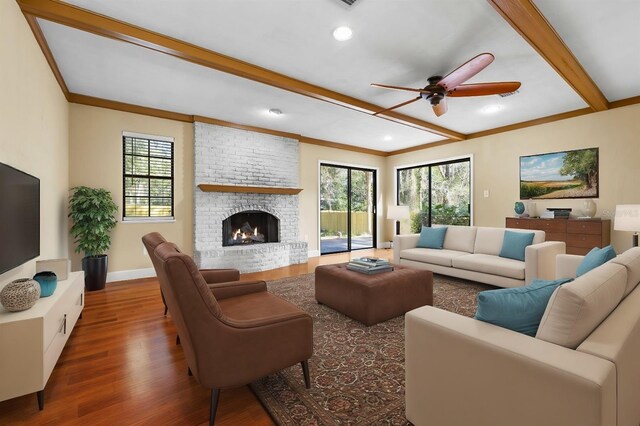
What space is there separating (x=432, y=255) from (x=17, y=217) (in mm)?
4568

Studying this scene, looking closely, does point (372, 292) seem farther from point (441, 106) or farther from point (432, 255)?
point (441, 106)

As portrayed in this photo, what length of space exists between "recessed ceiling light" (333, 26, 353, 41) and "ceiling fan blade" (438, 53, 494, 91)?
105 cm

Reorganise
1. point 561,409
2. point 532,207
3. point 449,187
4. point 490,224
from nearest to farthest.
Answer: point 561,409 < point 532,207 < point 490,224 < point 449,187

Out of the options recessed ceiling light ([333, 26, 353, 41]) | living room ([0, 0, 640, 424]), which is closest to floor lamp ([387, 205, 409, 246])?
living room ([0, 0, 640, 424])

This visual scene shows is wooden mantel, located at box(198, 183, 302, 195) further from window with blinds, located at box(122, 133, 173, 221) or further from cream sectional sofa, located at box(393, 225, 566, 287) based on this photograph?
cream sectional sofa, located at box(393, 225, 566, 287)

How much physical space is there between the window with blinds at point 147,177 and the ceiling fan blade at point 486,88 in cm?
438

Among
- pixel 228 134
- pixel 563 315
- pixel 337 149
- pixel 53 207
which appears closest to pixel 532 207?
pixel 337 149

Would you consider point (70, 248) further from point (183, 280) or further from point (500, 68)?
point (500, 68)

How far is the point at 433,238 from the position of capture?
15.9 feet

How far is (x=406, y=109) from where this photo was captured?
4797mm

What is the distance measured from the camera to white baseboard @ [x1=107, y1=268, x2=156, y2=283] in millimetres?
4402

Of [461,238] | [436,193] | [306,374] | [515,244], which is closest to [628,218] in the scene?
[515,244]

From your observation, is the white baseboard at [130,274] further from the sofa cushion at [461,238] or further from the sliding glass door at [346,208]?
the sofa cushion at [461,238]

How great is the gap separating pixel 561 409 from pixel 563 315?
1.08 feet
